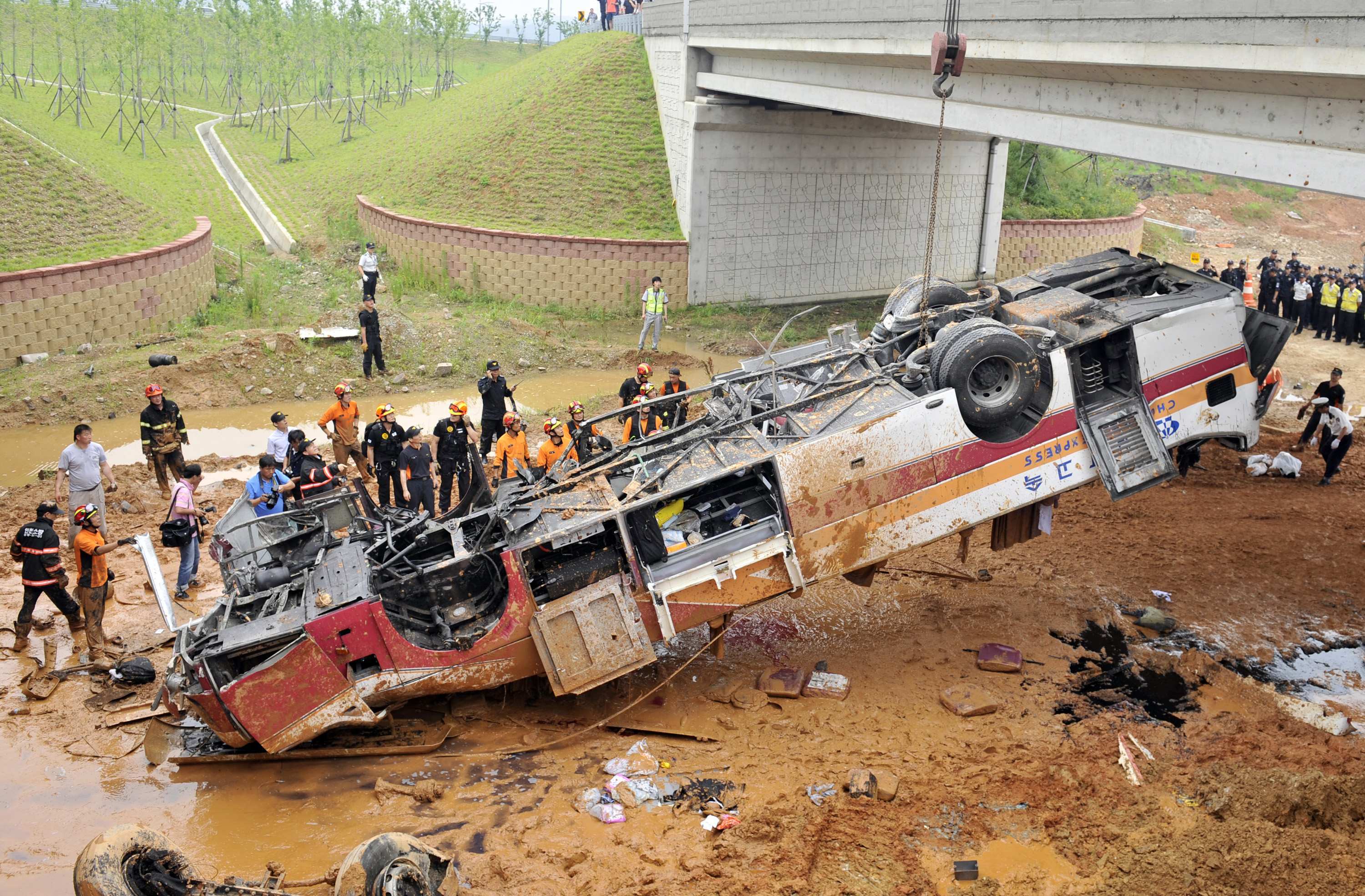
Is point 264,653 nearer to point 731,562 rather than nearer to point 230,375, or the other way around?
point 731,562

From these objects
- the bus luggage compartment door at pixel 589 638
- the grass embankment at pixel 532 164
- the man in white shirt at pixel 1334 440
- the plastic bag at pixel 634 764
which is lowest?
the plastic bag at pixel 634 764

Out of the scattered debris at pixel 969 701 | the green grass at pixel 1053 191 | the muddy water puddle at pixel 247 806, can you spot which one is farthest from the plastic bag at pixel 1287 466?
the green grass at pixel 1053 191

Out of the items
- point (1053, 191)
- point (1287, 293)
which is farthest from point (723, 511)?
point (1053, 191)

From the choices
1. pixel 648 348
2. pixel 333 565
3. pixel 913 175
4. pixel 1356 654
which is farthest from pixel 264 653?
pixel 913 175

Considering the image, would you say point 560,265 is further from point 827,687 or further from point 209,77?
point 209,77

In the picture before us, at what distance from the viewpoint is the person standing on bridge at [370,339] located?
656 inches

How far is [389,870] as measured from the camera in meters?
5.76

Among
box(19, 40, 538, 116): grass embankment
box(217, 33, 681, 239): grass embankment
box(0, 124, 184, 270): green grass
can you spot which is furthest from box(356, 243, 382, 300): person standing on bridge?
box(19, 40, 538, 116): grass embankment

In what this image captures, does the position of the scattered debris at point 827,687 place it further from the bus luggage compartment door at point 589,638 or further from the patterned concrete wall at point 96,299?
the patterned concrete wall at point 96,299

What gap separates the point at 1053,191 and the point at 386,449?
2556cm

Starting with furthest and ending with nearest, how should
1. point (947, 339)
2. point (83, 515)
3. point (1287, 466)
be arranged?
point (1287, 466) → point (83, 515) → point (947, 339)

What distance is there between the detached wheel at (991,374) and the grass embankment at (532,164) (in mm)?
15733

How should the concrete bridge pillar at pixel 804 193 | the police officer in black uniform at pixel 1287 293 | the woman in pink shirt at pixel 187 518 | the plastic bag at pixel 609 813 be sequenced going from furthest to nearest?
the concrete bridge pillar at pixel 804 193 < the police officer in black uniform at pixel 1287 293 < the woman in pink shirt at pixel 187 518 < the plastic bag at pixel 609 813

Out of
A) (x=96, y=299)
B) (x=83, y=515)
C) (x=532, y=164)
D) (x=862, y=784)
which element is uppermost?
(x=532, y=164)
